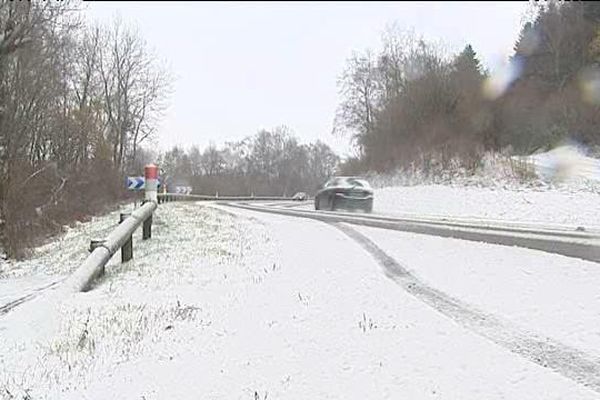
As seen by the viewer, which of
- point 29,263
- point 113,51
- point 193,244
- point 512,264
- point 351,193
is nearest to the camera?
point 512,264

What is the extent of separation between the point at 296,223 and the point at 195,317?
9603mm

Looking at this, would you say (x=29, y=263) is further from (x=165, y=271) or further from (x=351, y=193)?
Answer: (x=351, y=193)

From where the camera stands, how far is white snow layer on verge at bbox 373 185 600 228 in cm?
1922

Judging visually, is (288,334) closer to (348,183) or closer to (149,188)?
(149,188)

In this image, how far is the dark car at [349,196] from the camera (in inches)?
972

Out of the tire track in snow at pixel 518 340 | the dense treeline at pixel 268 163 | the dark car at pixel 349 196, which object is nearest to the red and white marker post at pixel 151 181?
the tire track in snow at pixel 518 340

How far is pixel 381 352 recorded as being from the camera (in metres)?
4.79

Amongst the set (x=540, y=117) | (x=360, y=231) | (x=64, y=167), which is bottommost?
(x=360, y=231)

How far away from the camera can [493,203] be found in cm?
2505

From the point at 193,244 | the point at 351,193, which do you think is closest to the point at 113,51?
the point at 351,193

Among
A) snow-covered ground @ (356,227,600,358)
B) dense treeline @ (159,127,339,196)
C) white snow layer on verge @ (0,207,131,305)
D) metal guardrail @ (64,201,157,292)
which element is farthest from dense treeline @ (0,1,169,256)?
dense treeline @ (159,127,339,196)

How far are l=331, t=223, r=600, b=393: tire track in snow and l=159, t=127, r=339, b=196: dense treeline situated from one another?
9665 centimetres

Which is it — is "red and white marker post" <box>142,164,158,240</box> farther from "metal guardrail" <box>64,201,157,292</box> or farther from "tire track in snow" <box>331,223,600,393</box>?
"tire track in snow" <box>331,223,600,393</box>

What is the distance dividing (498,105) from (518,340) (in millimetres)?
32087
